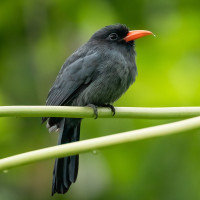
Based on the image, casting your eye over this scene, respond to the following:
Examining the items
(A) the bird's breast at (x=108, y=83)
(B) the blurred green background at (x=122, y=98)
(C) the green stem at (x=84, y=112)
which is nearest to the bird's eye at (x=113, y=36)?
(B) the blurred green background at (x=122, y=98)

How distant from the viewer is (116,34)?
3982 millimetres

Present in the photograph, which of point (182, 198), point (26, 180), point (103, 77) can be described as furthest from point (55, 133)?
point (182, 198)

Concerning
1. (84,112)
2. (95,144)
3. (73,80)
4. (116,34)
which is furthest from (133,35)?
(95,144)

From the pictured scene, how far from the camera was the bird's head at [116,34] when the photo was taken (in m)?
3.91

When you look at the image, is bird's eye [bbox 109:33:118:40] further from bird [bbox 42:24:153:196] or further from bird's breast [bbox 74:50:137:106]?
bird's breast [bbox 74:50:137:106]

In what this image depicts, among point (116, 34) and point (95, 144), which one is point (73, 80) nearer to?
point (116, 34)

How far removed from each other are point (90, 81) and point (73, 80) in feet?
0.45

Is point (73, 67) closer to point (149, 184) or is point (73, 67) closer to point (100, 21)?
point (100, 21)

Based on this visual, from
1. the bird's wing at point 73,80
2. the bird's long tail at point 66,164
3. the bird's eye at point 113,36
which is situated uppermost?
the bird's eye at point 113,36

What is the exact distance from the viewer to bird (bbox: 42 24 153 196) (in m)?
3.55

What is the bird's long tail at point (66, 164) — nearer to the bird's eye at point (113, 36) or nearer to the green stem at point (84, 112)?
the bird's eye at point (113, 36)

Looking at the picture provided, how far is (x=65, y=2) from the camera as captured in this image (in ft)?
14.1

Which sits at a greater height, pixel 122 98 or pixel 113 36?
pixel 113 36

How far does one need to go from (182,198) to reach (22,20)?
7.22 feet
